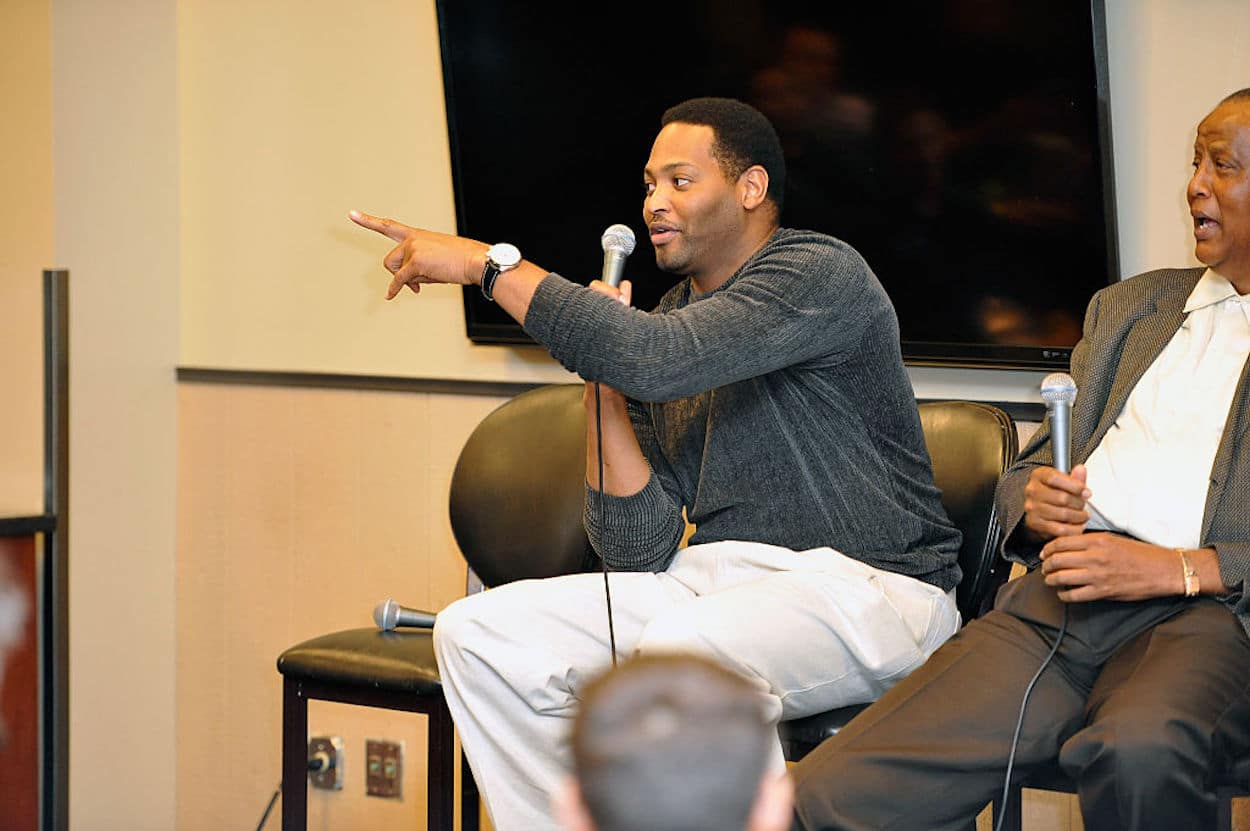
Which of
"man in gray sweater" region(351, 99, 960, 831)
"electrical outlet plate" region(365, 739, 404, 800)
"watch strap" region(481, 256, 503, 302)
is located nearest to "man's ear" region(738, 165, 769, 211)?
"man in gray sweater" region(351, 99, 960, 831)

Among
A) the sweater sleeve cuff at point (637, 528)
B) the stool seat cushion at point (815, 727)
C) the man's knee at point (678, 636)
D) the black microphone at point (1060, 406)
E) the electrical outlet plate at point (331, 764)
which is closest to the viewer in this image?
the black microphone at point (1060, 406)

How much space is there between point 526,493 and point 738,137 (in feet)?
2.57

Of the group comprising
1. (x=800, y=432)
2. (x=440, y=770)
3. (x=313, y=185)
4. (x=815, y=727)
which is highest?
(x=313, y=185)

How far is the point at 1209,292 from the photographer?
2.17 meters

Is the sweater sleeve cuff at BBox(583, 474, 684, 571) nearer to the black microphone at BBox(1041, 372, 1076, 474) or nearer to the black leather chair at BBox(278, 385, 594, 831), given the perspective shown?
the black leather chair at BBox(278, 385, 594, 831)

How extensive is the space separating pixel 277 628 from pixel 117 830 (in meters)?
0.64

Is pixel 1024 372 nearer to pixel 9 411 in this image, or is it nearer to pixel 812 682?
pixel 812 682

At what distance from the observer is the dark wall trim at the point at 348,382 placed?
3.31 meters

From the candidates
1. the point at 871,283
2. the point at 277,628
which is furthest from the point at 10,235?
the point at 871,283

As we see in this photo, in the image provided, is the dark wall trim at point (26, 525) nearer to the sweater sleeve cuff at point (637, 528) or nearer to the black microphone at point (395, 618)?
the black microphone at point (395, 618)

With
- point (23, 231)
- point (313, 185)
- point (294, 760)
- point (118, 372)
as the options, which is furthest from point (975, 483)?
point (23, 231)

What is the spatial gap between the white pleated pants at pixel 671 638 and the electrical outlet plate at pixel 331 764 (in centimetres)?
140

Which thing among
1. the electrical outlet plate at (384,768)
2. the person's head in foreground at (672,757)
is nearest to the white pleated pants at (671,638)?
the electrical outlet plate at (384,768)

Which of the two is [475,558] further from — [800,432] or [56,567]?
[56,567]
